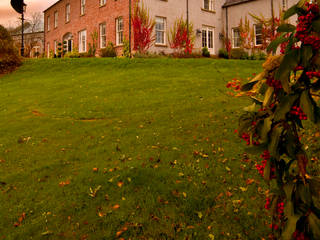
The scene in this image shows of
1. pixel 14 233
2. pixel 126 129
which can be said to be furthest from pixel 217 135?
pixel 14 233

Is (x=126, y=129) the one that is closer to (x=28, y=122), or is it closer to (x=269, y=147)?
(x=28, y=122)

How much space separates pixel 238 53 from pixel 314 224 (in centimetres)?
2459

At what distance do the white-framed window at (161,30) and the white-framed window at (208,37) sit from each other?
4601mm

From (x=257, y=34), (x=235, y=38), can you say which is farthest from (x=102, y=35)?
(x=257, y=34)

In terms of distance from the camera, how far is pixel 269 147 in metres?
1.61

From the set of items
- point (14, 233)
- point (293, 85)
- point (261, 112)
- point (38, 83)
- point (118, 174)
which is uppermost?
point (38, 83)

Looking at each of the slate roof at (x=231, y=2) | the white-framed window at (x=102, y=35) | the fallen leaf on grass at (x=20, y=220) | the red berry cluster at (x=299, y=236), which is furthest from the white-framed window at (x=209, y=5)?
the red berry cluster at (x=299, y=236)

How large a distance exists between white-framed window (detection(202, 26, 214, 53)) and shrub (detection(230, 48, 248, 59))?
212cm

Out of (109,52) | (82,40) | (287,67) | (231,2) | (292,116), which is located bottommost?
(292,116)

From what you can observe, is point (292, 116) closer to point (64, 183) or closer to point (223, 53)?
point (64, 183)

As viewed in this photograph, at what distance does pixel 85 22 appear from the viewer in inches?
1064

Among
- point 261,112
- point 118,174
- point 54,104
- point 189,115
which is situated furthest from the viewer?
point 54,104

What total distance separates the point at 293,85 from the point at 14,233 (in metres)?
3.77

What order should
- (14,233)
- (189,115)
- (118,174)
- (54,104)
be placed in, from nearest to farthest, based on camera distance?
(14,233) → (118,174) → (189,115) → (54,104)
